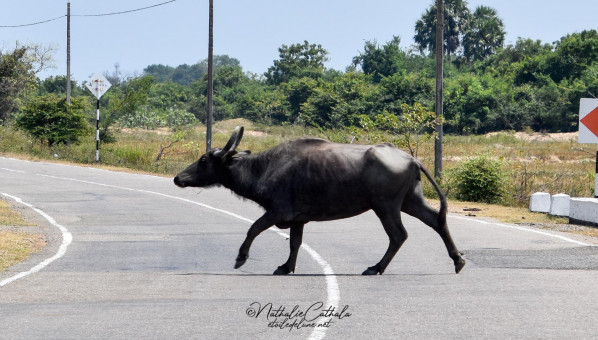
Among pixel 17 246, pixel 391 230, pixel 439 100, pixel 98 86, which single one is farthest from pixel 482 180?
pixel 98 86

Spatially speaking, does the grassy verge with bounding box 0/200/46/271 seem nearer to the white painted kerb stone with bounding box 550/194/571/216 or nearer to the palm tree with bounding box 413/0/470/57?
the white painted kerb stone with bounding box 550/194/571/216

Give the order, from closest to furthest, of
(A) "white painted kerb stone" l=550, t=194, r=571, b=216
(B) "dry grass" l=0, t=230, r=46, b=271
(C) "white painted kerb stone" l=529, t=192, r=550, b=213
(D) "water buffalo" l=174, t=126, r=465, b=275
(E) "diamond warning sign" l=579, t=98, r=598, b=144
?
(D) "water buffalo" l=174, t=126, r=465, b=275 < (B) "dry grass" l=0, t=230, r=46, b=271 < (E) "diamond warning sign" l=579, t=98, r=598, b=144 < (A) "white painted kerb stone" l=550, t=194, r=571, b=216 < (C) "white painted kerb stone" l=529, t=192, r=550, b=213

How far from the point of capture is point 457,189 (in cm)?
2670

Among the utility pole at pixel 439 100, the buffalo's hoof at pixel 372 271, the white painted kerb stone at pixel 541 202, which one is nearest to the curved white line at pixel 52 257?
the buffalo's hoof at pixel 372 271

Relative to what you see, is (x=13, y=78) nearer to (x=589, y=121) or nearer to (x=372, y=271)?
(x=589, y=121)

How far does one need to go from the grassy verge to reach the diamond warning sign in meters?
10.6

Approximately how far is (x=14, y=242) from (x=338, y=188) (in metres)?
7.00

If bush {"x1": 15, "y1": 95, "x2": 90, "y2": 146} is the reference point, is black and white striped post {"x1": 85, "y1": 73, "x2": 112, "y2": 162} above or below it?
above

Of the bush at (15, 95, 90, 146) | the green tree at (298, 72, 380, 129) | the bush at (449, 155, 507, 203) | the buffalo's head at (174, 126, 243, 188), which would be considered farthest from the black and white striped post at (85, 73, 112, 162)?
the green tree at (298, 72, 380, 129)

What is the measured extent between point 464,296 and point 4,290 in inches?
199

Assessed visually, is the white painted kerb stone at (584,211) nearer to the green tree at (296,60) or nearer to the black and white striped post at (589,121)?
the black and white striped post at (589,121)

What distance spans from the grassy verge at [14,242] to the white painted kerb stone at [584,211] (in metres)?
10.2

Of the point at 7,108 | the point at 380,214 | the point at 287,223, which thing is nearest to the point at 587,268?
the point at 380,214

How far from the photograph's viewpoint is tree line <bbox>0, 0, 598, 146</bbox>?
60.1 meters
